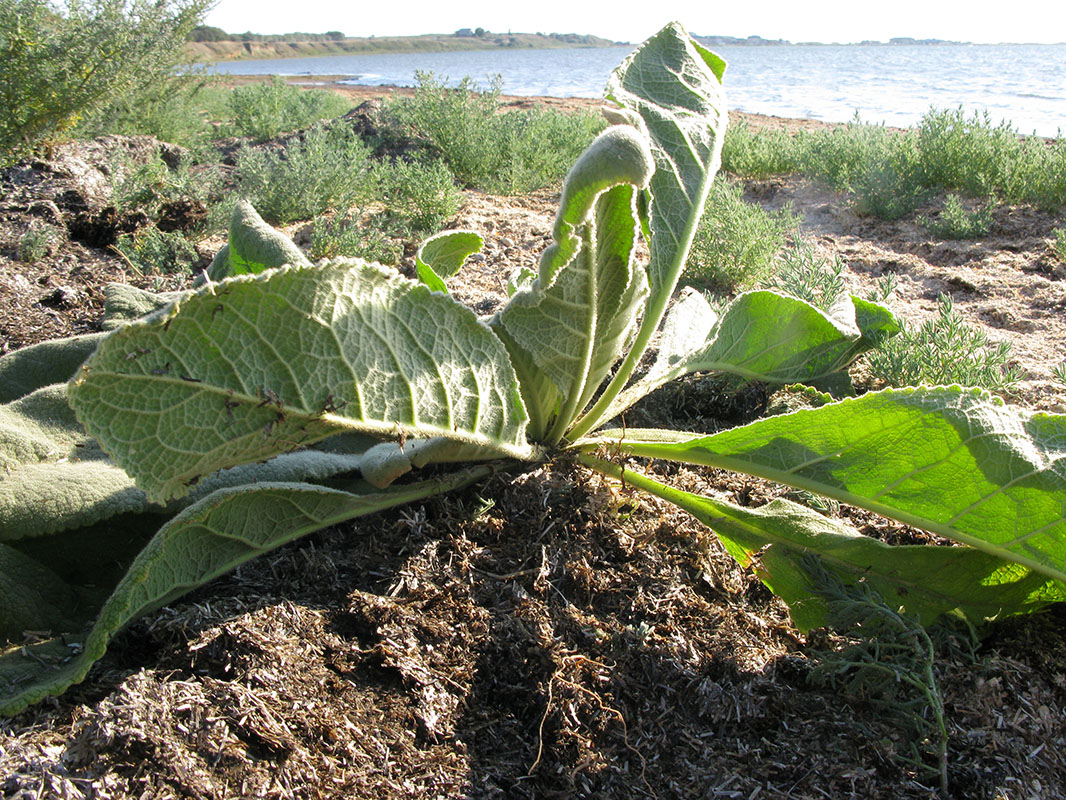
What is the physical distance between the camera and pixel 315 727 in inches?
44.3

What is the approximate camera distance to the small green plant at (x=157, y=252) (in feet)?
10.6

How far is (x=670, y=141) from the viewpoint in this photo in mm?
1680

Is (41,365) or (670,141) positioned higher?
(670,141)

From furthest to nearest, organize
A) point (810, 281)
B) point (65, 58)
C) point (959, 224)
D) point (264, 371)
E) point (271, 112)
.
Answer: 1. point (271, 112)
2. point (65, 58)
3. point (959, 224)
4. point (810, 281)
5. point (264, 371)

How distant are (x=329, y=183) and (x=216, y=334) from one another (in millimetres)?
3506

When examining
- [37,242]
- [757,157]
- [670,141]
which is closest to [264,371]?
[670,141]

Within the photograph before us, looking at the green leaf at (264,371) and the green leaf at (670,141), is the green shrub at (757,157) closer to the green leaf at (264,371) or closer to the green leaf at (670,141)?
the green leaf at (670,141)

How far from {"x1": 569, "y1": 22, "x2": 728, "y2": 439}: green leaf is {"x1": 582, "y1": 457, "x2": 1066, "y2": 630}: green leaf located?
50 cm

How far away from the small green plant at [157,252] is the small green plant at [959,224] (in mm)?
4224

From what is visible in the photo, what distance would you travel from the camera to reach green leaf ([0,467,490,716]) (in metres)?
1.16

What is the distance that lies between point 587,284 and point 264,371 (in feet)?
2.04

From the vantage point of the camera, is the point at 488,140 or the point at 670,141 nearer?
the point at 670,141

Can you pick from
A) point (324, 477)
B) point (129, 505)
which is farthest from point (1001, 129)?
point (129, 505)

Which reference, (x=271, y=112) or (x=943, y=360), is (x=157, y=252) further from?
(x=271, y=112)
